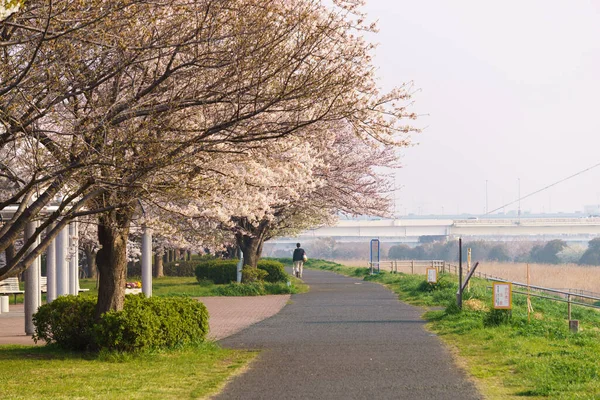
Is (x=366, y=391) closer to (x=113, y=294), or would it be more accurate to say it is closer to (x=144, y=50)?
(x=144, y=50)

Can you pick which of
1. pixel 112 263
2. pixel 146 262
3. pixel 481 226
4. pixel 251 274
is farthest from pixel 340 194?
pixel 481 226

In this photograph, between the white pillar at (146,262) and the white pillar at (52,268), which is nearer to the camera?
the white pillar at (52,268)

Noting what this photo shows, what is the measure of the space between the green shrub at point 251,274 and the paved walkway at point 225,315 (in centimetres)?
333

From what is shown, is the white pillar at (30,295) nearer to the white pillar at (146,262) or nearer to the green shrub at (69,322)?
the green shrub at (69,322)

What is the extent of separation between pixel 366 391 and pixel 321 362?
2.66m

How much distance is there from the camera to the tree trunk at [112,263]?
13.8 meters

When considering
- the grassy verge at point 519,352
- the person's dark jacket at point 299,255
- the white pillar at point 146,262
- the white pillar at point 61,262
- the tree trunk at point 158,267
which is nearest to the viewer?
the grassy verge at point 519,352

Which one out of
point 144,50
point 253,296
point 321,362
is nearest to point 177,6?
point 144,50

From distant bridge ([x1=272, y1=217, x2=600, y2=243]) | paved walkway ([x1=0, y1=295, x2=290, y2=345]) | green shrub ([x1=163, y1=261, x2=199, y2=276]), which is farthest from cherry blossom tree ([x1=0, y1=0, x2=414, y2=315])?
distant bridge ([x1=272, y1=217, x2=600, y2=243])

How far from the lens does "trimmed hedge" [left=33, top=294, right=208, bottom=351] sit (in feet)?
43.1

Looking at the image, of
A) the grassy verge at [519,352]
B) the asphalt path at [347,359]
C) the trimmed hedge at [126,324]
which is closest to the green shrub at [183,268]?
the asphalt path at [347,359]

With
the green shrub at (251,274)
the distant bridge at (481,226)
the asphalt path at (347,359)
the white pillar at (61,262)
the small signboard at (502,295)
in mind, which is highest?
the distant bridge at (481,226)

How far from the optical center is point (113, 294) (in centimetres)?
1382

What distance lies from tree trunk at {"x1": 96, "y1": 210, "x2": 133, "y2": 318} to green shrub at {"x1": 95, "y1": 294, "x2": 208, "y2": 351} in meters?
0.27
